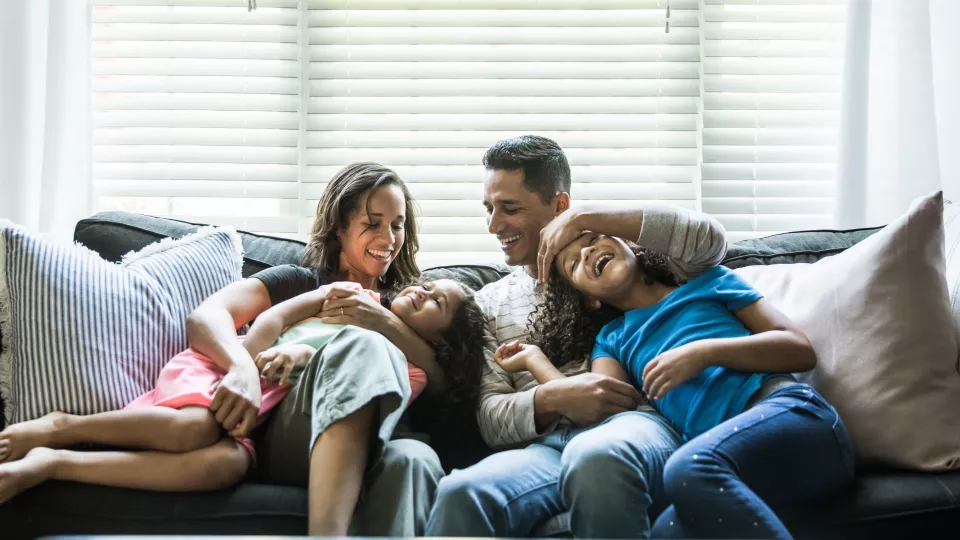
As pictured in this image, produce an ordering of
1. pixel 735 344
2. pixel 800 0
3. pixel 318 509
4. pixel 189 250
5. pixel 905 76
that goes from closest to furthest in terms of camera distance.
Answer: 1. pixel 318 509
2. pixel 735 344
3. pixel 189 250
4. pixel 905 76
5. pixel 800 0

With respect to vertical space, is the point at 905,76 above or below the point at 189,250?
above

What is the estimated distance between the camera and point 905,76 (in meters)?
2.52

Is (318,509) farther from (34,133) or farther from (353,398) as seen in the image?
(34,133)

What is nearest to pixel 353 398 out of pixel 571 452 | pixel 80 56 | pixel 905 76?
pixel 571 452

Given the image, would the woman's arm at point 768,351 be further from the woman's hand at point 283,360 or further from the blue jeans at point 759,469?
the woman's hand at point 283,360

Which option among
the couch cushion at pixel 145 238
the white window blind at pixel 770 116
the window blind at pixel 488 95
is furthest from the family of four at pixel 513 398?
the white window blind at pixel 770 116

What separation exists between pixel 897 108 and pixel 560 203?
113cm

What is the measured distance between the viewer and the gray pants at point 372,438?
1516 millimetres

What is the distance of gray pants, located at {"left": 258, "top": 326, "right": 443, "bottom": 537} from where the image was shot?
1.52m

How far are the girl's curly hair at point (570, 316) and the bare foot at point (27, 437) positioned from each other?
3.13 ft

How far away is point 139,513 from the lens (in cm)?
150

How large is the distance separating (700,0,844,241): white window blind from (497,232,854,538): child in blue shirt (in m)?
0.98

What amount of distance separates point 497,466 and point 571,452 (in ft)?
0.43

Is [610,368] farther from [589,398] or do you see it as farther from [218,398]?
[218,398]
